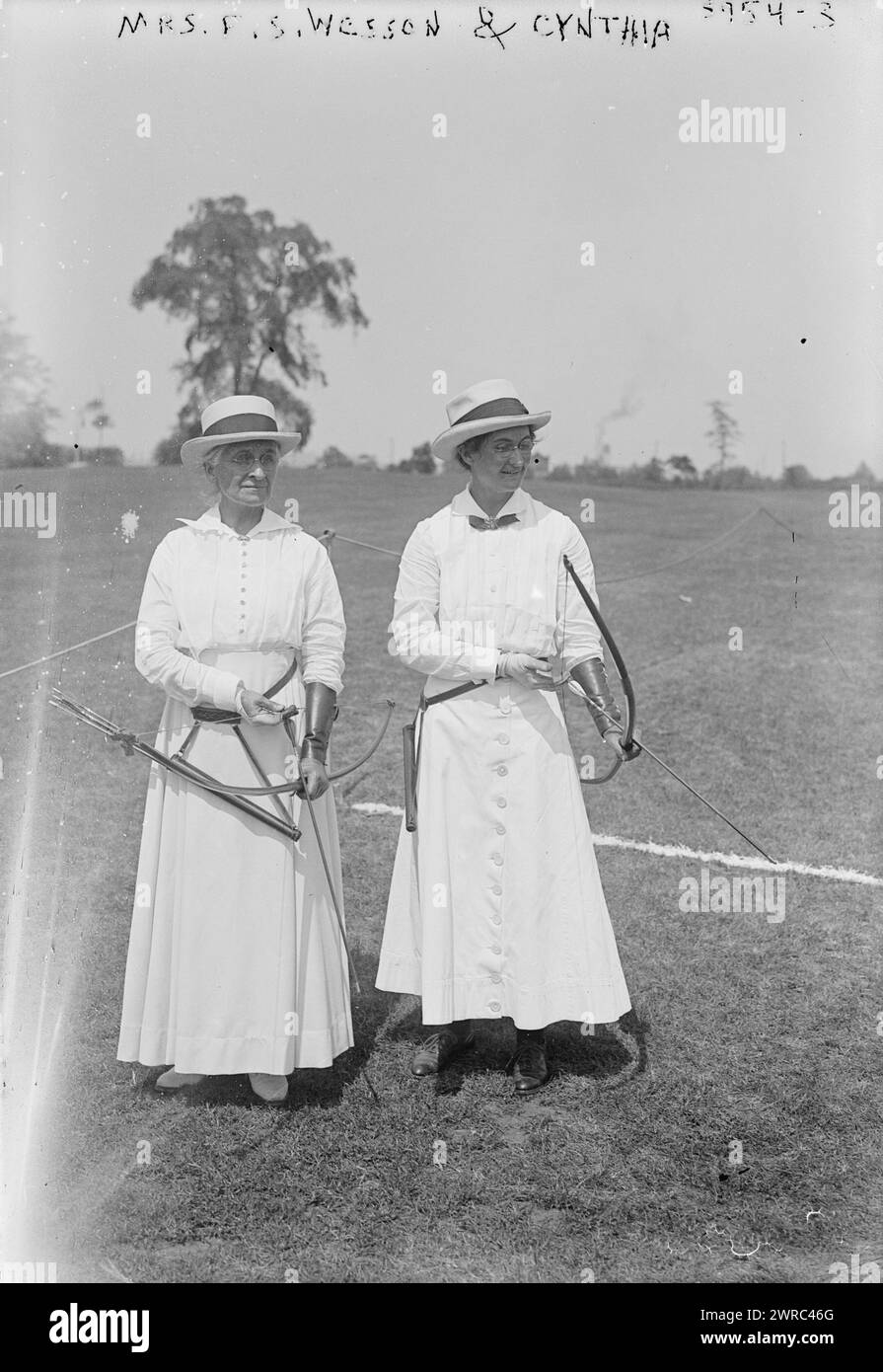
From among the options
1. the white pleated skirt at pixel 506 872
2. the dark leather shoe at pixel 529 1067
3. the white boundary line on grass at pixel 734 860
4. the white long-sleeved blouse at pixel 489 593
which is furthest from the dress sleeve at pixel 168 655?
the white boundary line on grass at pixel 734 860

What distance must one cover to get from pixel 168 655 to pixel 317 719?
0.52m

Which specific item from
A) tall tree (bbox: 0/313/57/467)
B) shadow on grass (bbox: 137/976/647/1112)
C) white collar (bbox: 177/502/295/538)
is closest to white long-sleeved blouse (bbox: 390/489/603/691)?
white collar (bbox: 177/502/295/538)

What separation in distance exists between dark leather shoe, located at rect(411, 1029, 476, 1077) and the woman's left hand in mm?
1075

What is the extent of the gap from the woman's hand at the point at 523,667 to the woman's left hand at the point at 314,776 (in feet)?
2.24

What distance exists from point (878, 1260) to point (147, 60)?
455cm

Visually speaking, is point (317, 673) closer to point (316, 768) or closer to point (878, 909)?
point (316, 768)

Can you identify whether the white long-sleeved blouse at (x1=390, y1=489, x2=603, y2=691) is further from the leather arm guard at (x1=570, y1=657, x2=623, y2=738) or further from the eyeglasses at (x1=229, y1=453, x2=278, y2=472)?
the eyeglasses at (x1=229, y1=453, x2=278, y2=472)

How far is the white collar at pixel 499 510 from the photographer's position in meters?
4.83

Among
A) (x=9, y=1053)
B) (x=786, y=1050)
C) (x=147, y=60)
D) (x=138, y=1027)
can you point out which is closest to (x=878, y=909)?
(x=786, y=1050)

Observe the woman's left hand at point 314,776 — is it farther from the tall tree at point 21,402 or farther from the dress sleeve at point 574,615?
the tall tree at point 21,402

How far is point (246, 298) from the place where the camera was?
7.92m

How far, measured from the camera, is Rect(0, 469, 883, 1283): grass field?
389cm

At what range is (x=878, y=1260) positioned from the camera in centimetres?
383

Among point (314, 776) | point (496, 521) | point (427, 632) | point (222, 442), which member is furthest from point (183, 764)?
point (496, 521)
